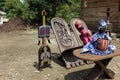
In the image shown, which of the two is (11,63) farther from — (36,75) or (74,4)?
(74,4)

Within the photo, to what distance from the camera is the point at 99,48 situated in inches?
201

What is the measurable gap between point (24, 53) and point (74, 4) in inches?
539

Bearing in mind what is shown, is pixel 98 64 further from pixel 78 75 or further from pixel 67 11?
pixel 67 11

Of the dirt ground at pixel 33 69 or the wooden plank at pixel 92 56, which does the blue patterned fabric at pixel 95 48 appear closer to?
the wooden plank at pixel 92 56

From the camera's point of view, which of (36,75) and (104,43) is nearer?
(104,43)

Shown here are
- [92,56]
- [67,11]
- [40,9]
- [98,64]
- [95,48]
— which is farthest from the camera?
[67,11]

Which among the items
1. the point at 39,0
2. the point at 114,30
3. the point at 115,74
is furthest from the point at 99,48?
the point at 39,0

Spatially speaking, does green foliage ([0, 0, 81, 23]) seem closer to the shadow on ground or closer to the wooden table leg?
the shadow on ground

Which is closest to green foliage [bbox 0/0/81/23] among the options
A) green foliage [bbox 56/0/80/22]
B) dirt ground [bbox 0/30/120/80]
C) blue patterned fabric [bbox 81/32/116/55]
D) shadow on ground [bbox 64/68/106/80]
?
green foliage [bbox 56/0/80/22]

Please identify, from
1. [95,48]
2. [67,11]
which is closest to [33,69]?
[95,48]

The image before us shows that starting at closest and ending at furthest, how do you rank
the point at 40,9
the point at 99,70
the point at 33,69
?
1. the point at 99,70
2. the point at 33,69
3. the point at 40,9

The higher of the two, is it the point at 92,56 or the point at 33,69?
the point at 92,56

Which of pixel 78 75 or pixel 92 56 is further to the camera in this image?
pixel 78 75

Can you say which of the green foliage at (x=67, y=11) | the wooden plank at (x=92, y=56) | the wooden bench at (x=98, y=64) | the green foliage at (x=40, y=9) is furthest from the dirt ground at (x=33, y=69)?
the green foliage at (x=67, y=11)
